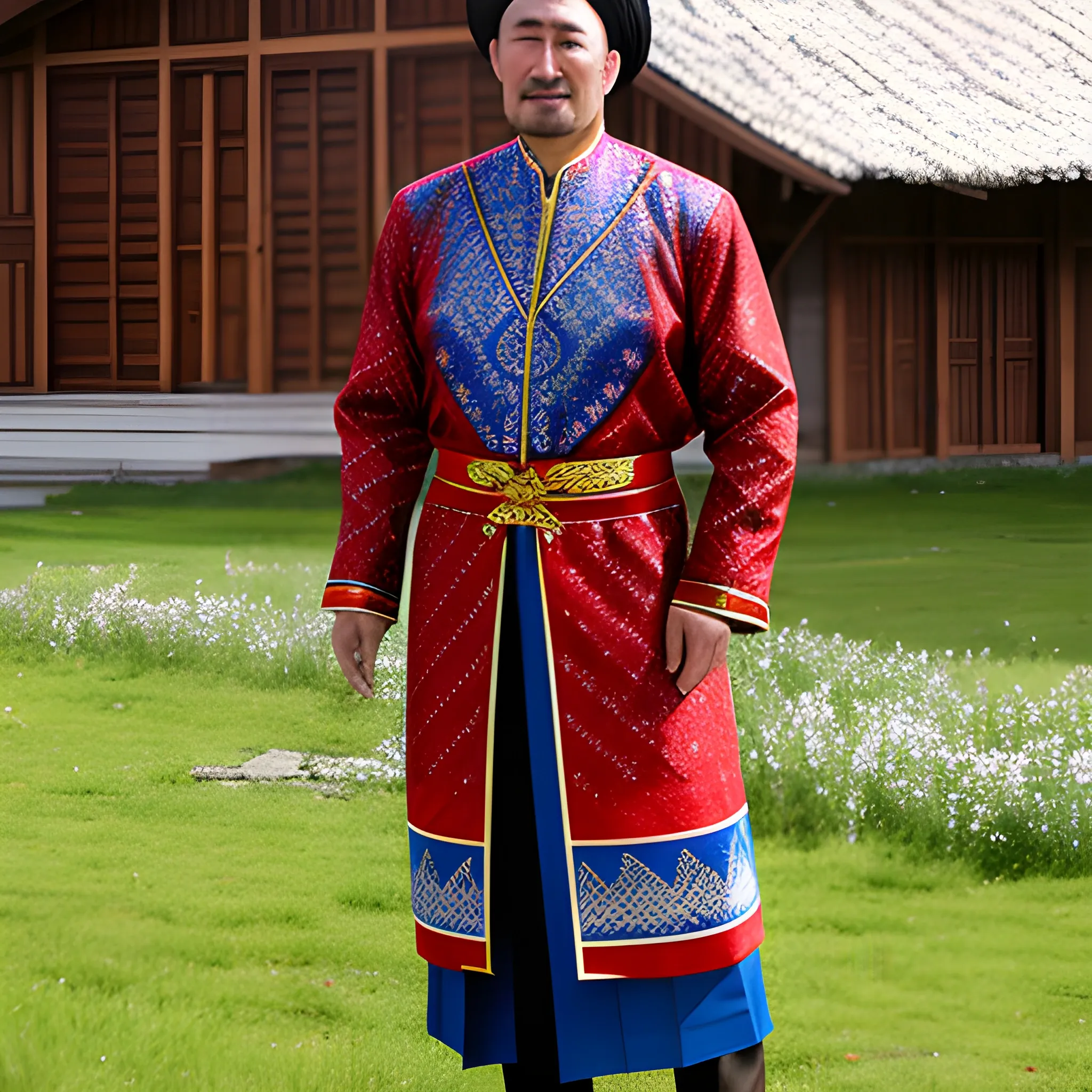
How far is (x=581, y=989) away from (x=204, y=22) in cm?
626

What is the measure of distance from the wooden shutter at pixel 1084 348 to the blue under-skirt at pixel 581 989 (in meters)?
5.27

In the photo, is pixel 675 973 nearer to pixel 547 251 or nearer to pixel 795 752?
pixel 547 251

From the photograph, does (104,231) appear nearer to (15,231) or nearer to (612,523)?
(15,231)

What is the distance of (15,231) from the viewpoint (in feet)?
24.1

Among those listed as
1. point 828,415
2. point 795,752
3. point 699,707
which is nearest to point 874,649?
point 795,752

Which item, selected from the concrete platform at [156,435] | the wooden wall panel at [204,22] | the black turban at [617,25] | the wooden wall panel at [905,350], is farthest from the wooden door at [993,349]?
the black turban at [617,25]

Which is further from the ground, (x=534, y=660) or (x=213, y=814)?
(x=534, y=660)

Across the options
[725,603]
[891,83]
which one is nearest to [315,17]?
[891,83]

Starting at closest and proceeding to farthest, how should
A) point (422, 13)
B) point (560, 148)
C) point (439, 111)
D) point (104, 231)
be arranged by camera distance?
point (560, 148) < point (422, 13) < point (439, 111) < point (104, 231)

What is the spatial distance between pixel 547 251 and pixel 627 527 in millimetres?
372

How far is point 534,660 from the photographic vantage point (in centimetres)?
185

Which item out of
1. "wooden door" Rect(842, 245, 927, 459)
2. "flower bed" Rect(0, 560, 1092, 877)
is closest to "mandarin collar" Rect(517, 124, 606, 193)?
"flower bed" Rect(0, 560, 1092, 877)

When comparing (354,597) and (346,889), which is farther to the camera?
(346,889)

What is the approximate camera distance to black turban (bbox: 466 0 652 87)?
6.14ft
